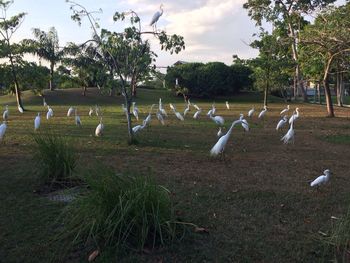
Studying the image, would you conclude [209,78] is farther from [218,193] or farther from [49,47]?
[218,193]

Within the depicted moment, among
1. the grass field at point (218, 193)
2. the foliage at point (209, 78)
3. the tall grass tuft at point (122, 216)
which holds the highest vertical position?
the foliage at point (209, 78)

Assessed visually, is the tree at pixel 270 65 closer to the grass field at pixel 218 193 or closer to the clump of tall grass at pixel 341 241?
the grass field at pixel 218 193

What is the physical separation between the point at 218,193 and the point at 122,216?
3.00 metres

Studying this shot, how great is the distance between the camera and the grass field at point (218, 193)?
5141mm

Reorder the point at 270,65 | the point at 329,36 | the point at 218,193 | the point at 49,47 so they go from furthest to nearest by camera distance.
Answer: the point at 49,47 < the point at 270,65 < the point at 329,36 < the point at 218,193

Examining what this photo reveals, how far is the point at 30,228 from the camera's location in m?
5.76

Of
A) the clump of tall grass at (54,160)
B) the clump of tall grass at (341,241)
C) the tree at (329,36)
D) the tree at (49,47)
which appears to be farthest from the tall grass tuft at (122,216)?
the tree at (49,47)

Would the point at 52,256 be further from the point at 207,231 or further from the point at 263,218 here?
the point at 263,218

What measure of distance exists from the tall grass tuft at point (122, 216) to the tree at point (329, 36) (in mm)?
15678

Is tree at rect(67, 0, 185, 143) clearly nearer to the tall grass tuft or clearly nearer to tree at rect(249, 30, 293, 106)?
the tall grass tuft

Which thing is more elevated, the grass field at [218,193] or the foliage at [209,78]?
the foliage at [209,78]

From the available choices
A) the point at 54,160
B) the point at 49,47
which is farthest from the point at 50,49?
the point at 54,160

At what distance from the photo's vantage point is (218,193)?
7.57 metres

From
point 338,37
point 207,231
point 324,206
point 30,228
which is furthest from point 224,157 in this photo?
point 338,37
